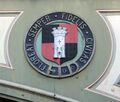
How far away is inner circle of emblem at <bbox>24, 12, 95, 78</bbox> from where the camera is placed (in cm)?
1625

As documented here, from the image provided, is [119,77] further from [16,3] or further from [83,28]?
[16,3]

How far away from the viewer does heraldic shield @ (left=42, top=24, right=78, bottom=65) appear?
1630cm

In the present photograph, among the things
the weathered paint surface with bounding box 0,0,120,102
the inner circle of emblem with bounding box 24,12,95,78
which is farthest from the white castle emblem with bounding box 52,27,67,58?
the weathered paint surface with bounding box 0,0,120,102

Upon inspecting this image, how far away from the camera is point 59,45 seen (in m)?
16.4

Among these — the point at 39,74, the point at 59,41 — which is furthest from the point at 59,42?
the point at 39,74

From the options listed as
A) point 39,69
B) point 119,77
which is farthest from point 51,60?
point 119,77

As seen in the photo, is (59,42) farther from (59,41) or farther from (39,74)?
(39,74)

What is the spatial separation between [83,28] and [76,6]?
0.49 m

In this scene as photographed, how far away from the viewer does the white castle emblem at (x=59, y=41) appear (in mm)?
16328

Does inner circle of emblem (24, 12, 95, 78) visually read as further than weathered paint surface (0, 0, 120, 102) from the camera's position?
Yes

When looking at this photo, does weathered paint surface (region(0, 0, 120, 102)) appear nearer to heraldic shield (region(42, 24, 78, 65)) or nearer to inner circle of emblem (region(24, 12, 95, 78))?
inner circle of emblem (region(24, 12, 95, 78))

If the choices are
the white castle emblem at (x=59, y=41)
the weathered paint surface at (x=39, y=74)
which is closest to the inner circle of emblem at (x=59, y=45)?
the white castle emblem at (x=59, y=41)

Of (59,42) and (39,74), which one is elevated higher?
(59,42)

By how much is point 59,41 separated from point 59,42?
0.02m
